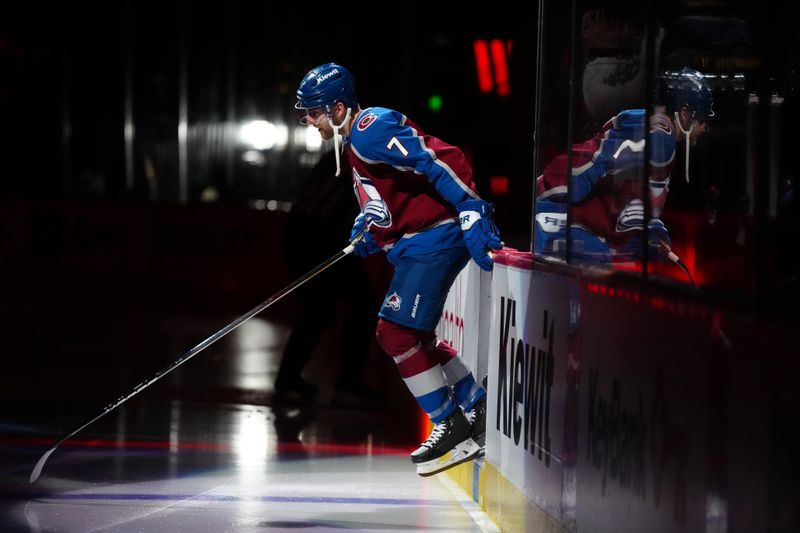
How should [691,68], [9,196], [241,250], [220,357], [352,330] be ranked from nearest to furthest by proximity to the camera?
[691,68] < [352,330] < [220,357] < [241,250] < [9,196]

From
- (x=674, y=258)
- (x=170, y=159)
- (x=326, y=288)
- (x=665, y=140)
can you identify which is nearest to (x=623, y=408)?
(x=674, y=258)

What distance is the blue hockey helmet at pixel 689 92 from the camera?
5004mm

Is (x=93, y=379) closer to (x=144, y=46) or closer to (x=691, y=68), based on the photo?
(x=691, y=68)

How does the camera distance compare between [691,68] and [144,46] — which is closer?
[691,68]

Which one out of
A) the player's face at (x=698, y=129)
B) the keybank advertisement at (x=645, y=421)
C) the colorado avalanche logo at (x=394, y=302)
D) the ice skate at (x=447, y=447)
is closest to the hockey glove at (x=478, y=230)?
the colorado avalanche logo at (x=394, y=302)

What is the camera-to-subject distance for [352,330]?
939 cm

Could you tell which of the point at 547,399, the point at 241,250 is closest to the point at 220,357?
the point at 241,250

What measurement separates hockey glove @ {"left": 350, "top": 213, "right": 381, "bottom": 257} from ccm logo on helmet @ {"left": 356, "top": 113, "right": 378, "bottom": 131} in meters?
0.56

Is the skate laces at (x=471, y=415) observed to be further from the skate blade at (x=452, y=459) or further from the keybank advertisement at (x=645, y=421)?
the keybank advertisement at (x=645, y=421)

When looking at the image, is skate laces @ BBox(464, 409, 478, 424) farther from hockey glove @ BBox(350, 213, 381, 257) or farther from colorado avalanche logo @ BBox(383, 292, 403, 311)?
hockey glove @ BBox(350, 213, 381, 257)

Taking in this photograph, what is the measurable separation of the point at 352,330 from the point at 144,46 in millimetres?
16877

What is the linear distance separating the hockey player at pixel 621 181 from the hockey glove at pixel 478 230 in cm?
29

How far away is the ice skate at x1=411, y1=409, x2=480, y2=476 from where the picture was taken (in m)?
6.02

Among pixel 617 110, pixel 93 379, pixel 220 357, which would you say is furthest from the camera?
pixel 220 357
